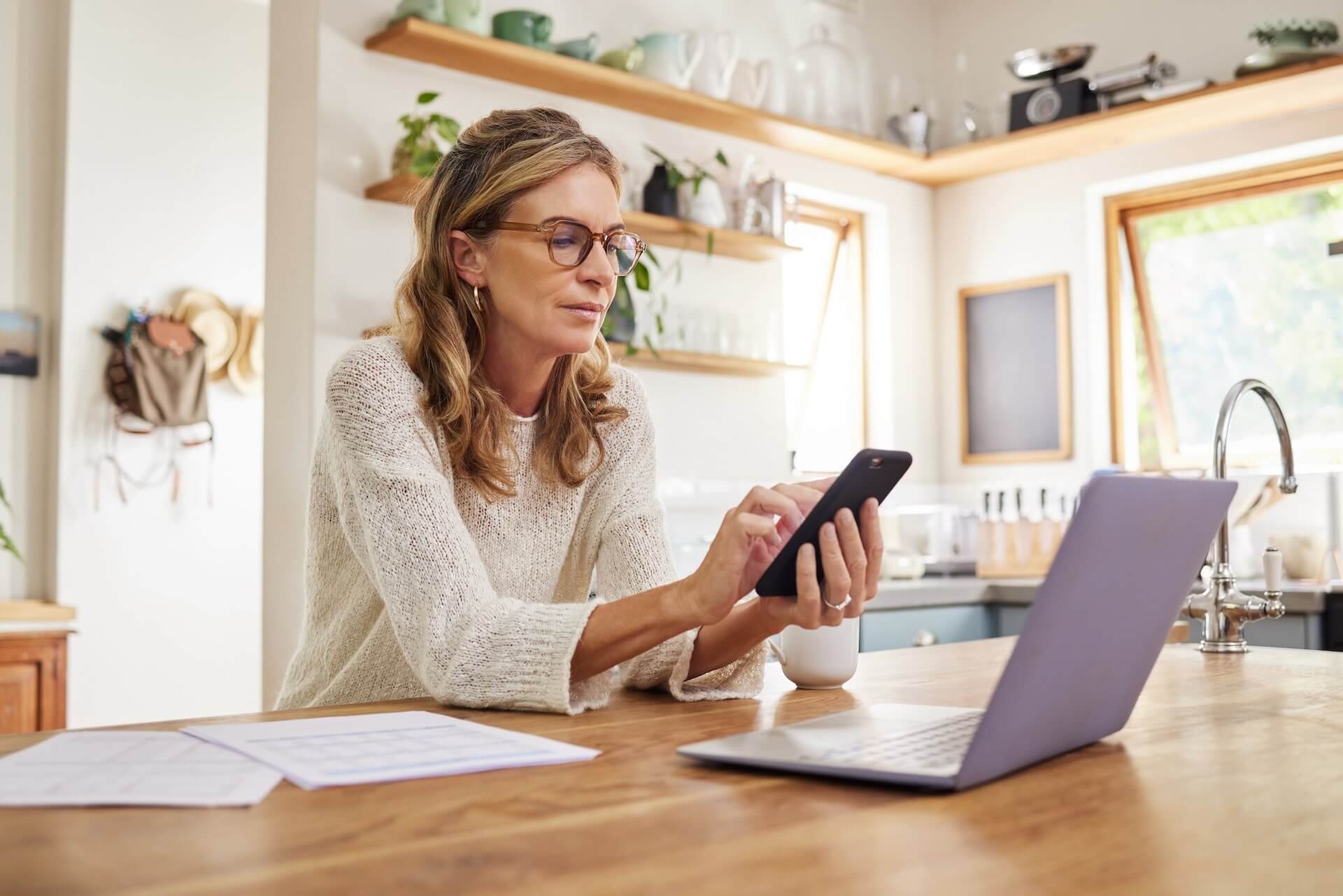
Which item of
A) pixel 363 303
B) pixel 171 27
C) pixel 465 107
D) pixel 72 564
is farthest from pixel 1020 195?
pixel 72 564

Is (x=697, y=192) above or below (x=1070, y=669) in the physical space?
above

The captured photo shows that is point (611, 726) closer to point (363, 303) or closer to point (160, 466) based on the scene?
point (363, 303)

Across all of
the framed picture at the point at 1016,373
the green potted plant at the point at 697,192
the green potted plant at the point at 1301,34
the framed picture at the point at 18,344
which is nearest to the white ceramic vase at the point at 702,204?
the green potted plant at the point at 697,192

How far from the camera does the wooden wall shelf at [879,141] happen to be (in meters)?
3.40

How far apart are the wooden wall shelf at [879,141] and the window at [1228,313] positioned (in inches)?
11.0

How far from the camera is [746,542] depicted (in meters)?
1.24

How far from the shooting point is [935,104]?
5.04 metres

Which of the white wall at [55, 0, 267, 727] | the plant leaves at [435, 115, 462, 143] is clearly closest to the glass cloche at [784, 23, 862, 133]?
the plant leaves at [435, 115, 462, 143]

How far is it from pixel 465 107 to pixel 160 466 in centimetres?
184

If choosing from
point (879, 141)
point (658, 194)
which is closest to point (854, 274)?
point (879, 141)

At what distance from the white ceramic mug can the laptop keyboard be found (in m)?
0.39

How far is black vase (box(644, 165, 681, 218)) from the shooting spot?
12.6 ft

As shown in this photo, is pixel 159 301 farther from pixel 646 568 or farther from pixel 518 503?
pixel 646 568

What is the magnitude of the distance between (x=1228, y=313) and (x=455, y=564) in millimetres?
3791
